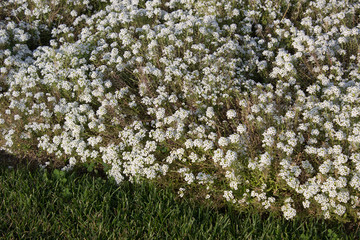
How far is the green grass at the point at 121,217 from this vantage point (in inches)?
179

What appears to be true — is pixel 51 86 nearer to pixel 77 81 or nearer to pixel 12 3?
pixel 77 81

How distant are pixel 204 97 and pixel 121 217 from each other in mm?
2030

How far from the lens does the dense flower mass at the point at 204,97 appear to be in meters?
4.93

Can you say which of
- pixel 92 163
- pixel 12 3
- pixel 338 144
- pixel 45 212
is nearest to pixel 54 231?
pixel 45 212

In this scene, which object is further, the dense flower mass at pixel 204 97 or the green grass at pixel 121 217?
the dense flower mass at pixel 204 97

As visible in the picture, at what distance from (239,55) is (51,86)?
10.2ft

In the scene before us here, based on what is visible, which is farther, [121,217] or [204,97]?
[204,97]

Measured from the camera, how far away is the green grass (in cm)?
455

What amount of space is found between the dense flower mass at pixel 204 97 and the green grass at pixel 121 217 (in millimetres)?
207

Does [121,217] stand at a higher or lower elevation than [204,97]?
lower

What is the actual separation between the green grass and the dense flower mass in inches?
8.1

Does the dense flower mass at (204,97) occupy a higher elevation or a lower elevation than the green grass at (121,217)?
higher

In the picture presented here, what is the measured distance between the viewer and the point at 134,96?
6.03 m

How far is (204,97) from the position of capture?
5.69 metres
